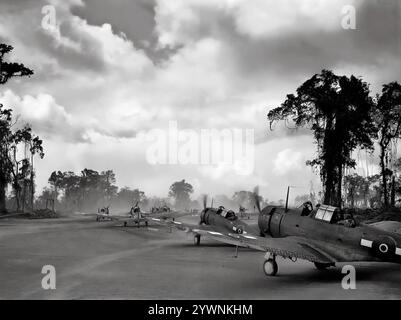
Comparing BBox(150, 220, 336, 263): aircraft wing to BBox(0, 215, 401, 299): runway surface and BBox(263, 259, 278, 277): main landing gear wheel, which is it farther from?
BBox(0, 215, 401, 299): runway surface

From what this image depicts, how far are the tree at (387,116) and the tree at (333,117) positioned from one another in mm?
2774

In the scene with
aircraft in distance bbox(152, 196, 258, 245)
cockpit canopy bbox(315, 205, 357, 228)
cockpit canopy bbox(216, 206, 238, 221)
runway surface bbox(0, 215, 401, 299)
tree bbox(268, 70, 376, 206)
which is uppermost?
tree bbox(268, 70, 376, 206)

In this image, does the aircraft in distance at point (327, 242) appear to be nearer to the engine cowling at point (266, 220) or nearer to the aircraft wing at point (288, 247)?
the aircraft wing at point (288, 247)

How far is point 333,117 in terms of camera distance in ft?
134

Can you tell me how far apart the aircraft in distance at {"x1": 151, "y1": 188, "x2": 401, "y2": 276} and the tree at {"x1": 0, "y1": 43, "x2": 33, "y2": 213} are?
120 feet

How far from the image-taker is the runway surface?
9375 millimetres

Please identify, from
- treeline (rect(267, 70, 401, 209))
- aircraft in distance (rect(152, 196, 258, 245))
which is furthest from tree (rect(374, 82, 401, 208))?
aircraft in distance (rect(152, 196, 258, 245))

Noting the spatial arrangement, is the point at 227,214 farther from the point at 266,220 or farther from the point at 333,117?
the point at 333,117

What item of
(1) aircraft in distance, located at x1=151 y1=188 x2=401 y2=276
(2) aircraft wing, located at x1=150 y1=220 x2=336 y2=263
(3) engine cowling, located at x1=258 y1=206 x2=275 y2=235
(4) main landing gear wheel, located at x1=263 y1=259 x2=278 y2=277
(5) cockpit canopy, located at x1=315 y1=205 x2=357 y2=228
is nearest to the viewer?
(1) aircraft in distance, located at x1=151 y1=188 x2=401 y2=276

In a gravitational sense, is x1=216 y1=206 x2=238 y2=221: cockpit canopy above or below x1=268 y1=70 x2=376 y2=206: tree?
below

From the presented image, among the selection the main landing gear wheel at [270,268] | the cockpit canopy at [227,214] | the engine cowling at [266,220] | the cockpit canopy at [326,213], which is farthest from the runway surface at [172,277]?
the cockpit canopy at [227,214]
